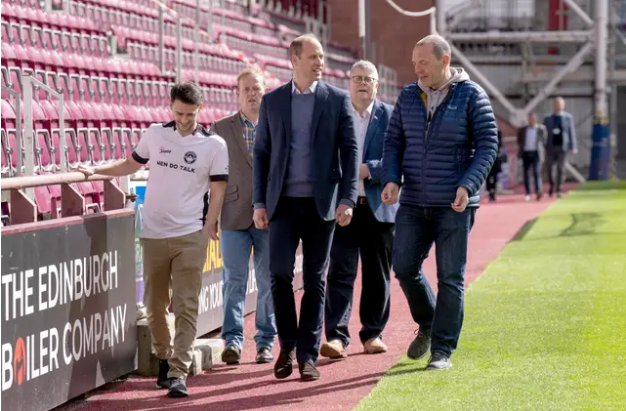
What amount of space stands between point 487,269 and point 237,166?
210 inches

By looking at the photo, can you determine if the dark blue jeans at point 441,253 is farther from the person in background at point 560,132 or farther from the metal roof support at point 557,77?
the metal roof support at point 557,77

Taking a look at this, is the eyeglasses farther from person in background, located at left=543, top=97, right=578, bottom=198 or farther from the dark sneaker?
person in background, located at left=543, top=97, right=578, bottom=198

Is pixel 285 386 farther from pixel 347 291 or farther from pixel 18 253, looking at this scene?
pixel 18 253

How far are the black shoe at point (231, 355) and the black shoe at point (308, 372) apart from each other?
3.10ft

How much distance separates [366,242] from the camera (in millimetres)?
8000

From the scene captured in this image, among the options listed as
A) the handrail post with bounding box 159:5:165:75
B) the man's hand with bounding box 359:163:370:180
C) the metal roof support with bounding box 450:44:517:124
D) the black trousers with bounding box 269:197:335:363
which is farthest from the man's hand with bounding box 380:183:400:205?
the metal roof support with bounding box 450:44:517:124

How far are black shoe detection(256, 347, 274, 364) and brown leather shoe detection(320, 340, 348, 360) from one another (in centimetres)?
34

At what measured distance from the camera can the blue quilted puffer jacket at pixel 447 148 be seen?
22.6ft

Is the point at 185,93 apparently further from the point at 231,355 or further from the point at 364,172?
the point at 231,355

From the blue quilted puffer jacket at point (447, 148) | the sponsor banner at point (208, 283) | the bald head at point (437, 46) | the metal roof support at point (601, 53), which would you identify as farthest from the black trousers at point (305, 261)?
the metal roof support at point (601, 53)

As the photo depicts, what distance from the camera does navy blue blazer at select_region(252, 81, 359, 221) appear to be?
6.96 m

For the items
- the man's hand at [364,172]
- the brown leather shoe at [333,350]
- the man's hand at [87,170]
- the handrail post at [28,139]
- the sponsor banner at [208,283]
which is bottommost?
the brown leather shoe at [333,350]

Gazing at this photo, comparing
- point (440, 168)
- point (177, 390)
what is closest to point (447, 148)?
point (440, 168)

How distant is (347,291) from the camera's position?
7.93 metres
